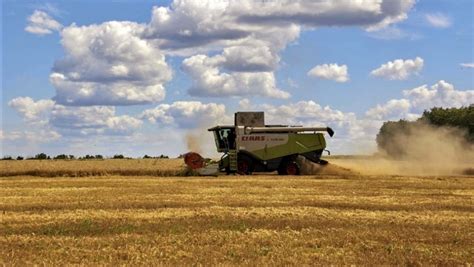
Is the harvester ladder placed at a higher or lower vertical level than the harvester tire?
higher

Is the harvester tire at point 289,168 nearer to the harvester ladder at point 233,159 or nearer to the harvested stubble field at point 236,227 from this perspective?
the harvester ladder at point 233,159

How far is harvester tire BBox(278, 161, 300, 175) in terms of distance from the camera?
1549 inches

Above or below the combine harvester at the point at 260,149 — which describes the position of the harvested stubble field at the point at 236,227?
below

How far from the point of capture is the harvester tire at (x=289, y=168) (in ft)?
129

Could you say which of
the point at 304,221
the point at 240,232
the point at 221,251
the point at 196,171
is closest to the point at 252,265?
the point at 221,251

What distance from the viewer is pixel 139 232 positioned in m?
13.2

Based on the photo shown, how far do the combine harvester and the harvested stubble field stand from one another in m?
15.6

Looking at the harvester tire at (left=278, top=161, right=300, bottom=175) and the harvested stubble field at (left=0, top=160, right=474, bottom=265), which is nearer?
the harvested stubble field at (left=0, top=160, right=474, bottom=265)

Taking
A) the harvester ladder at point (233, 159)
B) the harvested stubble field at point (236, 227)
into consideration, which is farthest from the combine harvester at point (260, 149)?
the harvested stubble field at point (236, 227)

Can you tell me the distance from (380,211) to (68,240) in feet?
30.2

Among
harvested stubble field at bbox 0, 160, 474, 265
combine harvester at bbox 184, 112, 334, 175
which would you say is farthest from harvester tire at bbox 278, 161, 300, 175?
harvested stubble field at bbox 0, 160, 474, 265

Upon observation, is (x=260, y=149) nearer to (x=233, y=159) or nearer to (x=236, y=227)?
(x=233, y=159)

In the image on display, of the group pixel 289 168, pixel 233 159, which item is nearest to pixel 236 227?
pixel 233 159

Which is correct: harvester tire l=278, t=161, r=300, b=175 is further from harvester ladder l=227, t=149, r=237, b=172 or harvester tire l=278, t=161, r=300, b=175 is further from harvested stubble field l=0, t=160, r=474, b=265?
harvested stubble field l=0, t=160, r=474, b=265
